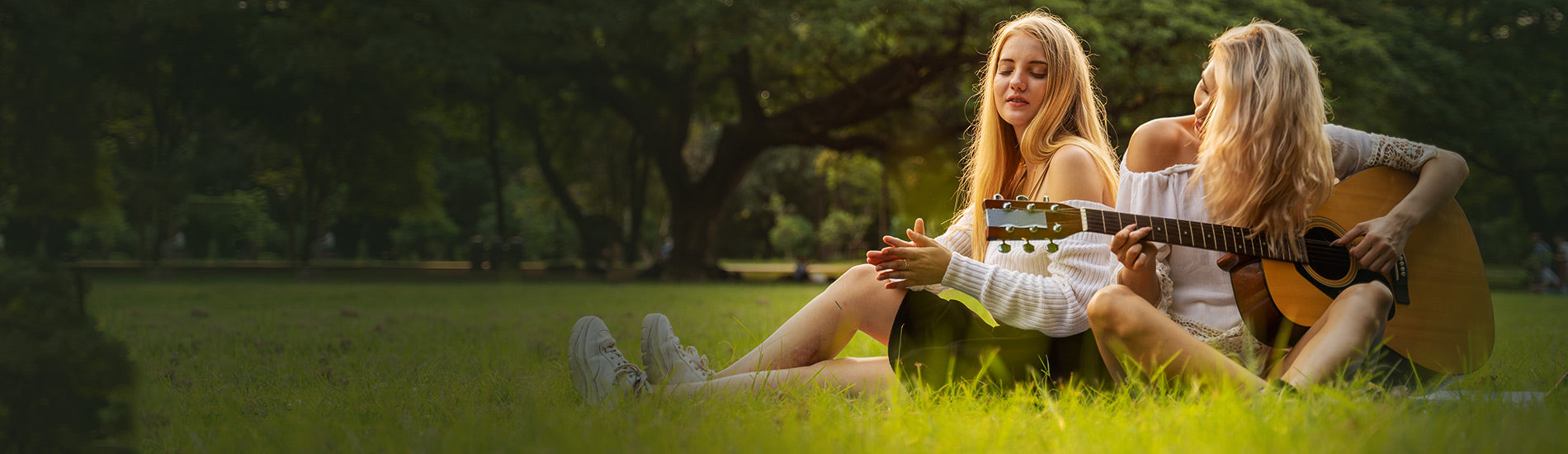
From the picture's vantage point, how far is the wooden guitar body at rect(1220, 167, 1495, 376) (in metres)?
2.94

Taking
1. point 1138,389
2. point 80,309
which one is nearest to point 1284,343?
point 1138,389

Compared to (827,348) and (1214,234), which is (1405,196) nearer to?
(1214,234)

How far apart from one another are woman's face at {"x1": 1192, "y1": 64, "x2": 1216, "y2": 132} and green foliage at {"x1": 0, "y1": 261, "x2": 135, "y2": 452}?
2.96 m

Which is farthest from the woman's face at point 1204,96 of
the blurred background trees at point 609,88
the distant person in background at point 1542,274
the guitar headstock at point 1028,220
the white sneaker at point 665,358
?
the distant person in background at point 1542,274

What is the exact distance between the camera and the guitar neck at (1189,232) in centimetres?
280

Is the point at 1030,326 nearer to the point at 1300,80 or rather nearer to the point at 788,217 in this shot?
the point at 1300,80

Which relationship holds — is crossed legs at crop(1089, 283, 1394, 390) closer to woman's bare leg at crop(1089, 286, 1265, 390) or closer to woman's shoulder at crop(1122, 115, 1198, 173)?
woman's bare leg at crop(1089, 286, 1265, 390)

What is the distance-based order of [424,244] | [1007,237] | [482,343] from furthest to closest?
[424,244] < [482,343] < [1007,237]

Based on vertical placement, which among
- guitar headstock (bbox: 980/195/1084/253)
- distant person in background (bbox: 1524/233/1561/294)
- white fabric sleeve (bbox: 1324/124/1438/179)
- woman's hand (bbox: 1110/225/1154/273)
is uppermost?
white fabric sleeve (bbox: 1324/124/1438/179)

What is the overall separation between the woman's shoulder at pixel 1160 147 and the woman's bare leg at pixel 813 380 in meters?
1.00

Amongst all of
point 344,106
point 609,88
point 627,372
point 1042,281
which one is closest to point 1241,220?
point 1042,281

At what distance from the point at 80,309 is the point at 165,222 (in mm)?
22706

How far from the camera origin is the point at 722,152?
2122 cm

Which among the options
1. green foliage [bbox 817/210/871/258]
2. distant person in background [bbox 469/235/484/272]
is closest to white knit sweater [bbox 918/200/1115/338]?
distant person in background [bbox 469/235/484/272]
